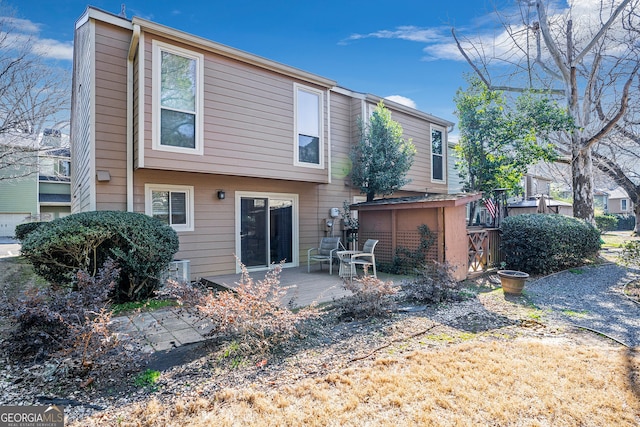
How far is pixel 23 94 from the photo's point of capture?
13117 millimetres

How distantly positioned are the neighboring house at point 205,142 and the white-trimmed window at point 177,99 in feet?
0.06

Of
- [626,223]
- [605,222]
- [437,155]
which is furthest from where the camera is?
[626,223]

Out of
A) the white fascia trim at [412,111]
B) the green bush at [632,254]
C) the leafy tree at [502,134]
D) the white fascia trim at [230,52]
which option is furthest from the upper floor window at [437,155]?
the green bush at [632,254]

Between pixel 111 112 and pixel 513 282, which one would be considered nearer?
pixel 513 282

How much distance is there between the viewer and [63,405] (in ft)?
7.74

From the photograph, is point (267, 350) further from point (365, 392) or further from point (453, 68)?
point (453, 68)

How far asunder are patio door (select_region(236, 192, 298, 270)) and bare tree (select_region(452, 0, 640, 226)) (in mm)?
8768

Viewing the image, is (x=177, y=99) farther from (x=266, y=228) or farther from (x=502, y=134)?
(x=502, y=134)

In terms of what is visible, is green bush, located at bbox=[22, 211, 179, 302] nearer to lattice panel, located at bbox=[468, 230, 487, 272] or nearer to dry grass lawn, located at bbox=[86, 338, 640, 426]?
dry grass lawn, located at bbox=[86, 338, 640, 426]

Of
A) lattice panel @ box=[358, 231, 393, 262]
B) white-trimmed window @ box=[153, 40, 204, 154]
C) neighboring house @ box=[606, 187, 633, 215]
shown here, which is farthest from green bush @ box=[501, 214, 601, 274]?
neighboring house @ box=[606, 187, 633, 215]

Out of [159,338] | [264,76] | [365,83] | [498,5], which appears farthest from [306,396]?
[498,5]

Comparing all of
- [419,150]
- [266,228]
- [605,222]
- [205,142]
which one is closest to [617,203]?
[605,222]

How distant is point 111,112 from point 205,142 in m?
1.77

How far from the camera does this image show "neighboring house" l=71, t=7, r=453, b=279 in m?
5.93
